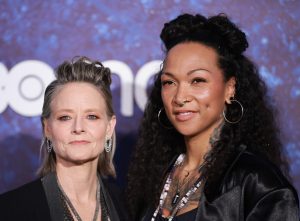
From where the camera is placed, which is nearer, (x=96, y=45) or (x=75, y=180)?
(x=75, y=180)

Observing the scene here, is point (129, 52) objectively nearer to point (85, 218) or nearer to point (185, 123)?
point (185, 123)

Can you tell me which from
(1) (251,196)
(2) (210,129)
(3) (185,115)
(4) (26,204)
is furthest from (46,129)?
(1) (251,196)

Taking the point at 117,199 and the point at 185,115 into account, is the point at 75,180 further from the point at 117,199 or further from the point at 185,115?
the point at 185,115

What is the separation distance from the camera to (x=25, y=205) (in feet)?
6.60

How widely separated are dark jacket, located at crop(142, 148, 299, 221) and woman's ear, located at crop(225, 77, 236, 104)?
0.84ft

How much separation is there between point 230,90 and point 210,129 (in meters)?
0.18

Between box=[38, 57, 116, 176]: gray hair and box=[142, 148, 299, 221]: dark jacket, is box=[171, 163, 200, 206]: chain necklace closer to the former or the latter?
box=[142, 148, 299, 221]: dark jacket

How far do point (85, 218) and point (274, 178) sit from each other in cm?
74

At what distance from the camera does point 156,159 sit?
250 cm

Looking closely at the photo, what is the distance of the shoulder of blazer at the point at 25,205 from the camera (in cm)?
198

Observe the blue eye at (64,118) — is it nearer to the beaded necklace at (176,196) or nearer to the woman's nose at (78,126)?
the woman's nose at (78,126)

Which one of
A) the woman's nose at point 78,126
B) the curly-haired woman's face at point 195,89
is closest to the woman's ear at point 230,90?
the curly-haired woman's face at point 195,89

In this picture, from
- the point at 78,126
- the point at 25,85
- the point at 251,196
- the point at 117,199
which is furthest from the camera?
the point at 25,85

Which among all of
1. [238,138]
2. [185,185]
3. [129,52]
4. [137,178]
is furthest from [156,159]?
[129,52]
